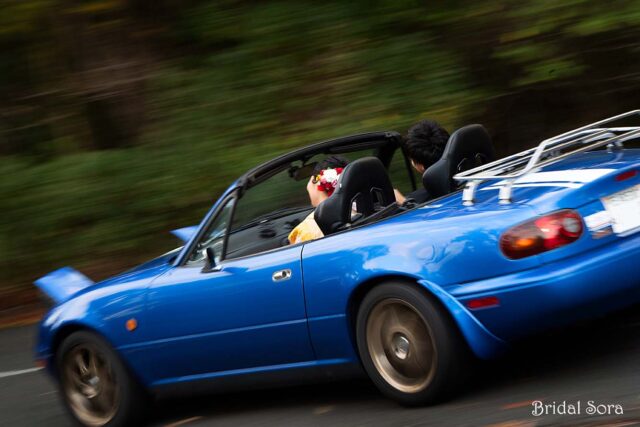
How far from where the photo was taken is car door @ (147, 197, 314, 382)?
5.10 meters

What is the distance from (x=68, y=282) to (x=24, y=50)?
6.93 meters

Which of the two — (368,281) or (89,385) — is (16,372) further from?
(368,281)

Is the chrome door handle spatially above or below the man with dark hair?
below

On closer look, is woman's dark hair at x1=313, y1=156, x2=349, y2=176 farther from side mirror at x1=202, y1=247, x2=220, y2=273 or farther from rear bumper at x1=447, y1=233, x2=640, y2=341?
rear bumper at x1=447, y1=233, x2=640, y2=341

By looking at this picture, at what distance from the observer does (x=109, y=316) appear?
227 inches

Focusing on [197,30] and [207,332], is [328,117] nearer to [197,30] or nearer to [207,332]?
[197,30]

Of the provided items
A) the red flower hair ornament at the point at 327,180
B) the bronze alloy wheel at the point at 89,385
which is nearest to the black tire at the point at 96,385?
the bronze alloy wheel at the point at 89,385

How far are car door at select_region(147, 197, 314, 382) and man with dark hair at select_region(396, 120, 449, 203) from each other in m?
1.21

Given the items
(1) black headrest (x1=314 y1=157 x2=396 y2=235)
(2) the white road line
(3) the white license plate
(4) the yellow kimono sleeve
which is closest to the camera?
(3) the white license plate

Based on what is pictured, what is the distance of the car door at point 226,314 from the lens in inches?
201

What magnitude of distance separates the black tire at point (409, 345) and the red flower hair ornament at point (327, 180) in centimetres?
105


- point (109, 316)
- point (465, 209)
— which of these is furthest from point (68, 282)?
point (465, 209)

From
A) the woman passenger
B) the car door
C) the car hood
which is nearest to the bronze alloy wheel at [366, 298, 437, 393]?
the car door

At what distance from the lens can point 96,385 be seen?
5980mm
